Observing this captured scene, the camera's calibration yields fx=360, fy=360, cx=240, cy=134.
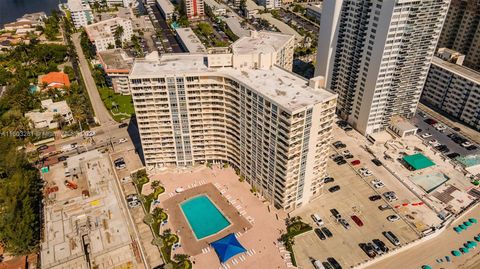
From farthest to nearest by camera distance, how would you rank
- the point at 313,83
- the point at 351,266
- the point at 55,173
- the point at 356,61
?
1. the point at 356,61
2. the point at 55,173
3. the point at 313,83
4. the point at 351,266

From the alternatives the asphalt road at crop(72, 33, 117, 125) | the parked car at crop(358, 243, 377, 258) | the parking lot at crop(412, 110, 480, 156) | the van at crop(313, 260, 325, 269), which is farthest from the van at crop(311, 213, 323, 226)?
the asphalt road at crop(72, 33, 117, 125)

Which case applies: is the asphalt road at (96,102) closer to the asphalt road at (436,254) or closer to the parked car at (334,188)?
the parked car at (334,188)

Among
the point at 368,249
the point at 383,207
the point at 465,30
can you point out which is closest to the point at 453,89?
the point at 465,30

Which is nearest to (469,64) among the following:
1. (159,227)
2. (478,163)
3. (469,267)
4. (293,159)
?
(478,163)

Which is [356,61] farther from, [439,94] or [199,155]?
[199,155]

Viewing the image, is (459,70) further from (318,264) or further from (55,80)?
(55,80)

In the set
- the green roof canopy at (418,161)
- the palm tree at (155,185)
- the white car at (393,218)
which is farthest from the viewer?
the green roof canopy at (418,161)

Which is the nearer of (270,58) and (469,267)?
(469,267)

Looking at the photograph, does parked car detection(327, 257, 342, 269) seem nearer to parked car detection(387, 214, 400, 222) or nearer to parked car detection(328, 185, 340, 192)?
parked car detection(387, 214, 400, 222)

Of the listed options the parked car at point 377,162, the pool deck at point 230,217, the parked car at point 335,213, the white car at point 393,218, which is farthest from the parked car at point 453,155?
the pool deck at point 230,217
